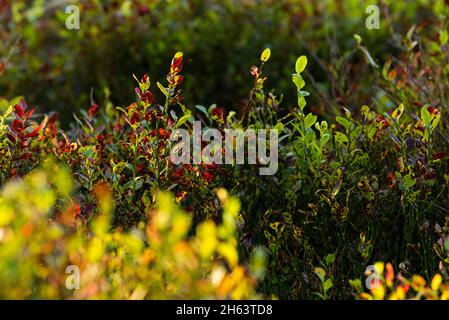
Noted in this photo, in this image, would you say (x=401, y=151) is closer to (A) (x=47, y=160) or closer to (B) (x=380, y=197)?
(B) (x=380, y=197)

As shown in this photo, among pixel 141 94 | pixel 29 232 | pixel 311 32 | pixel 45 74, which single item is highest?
pixel 311 32

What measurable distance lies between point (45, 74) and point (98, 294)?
406 centimetres

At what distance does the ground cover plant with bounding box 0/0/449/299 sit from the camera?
219 cm

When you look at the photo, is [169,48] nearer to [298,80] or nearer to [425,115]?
[298,80]

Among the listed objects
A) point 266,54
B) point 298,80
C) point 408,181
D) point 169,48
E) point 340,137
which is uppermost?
point 169,48

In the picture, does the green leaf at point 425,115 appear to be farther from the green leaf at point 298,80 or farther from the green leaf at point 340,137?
the green leaf at point 298,80

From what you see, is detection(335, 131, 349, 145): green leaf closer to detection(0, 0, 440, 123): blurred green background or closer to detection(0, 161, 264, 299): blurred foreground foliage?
detection(0, 161, 264, 299): blurred foreground foliage

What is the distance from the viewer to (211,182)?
3303 mm

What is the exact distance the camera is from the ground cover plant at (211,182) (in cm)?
219

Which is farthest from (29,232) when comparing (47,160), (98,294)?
(47,160)


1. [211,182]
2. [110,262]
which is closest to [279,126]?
[211,182]

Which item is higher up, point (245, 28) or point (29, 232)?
point (245, 28)

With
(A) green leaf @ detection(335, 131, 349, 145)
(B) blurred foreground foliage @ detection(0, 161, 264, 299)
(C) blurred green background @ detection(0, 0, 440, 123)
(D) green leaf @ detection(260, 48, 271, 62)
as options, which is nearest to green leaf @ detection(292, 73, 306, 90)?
(D) green leaf @ detection(260, 48, 271, 62)

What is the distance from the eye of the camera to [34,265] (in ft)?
7.02
